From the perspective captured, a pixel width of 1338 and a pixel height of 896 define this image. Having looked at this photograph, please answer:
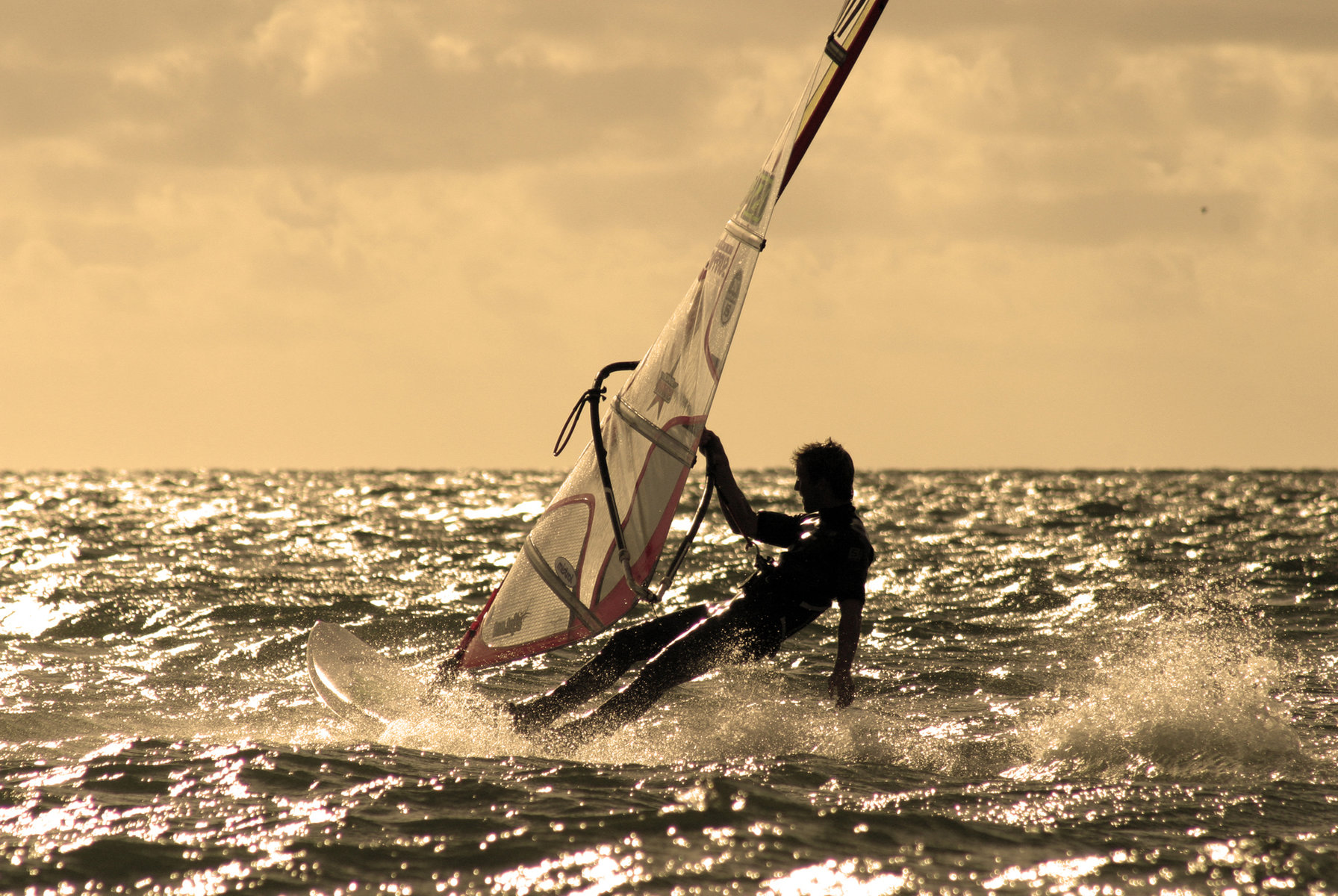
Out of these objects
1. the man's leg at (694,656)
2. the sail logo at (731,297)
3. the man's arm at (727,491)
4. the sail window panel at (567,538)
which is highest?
the sail logo at (731,297)

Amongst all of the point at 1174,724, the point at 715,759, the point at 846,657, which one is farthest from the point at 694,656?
the point at 1174,724

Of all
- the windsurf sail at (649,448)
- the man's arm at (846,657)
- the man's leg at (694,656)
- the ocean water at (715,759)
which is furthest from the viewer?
the windsurf sail at (649,448)

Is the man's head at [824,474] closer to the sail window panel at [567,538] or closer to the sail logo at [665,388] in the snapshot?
the sail logo at [665,388]

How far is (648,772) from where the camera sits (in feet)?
17.6

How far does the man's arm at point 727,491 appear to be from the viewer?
18.1 ft

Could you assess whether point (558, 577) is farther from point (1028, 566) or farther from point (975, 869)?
point (1028, 566)

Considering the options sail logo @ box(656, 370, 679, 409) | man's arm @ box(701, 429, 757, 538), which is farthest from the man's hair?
sail logo @ box(656, 370, 679, 409)

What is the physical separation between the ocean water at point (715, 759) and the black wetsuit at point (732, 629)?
0.26m

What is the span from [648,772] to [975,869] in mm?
1628

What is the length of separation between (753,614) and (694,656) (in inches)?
13.3

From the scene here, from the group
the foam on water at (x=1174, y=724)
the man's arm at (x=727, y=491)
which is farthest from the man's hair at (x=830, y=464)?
the foam on water at (x=1174, y=724)

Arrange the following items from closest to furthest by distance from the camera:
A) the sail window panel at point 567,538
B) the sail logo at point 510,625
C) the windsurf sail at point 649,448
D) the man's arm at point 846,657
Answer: the man's arm at point 846,657 → the windsurf sail at point 649,448 → the sail window panel at point 567,538 → the sail logo at point 510,625

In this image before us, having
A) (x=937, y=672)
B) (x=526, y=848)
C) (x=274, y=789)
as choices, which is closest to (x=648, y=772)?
(x=526, y=848)

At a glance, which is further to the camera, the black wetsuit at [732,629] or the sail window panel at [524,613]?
the sail window panel at [524,613]
